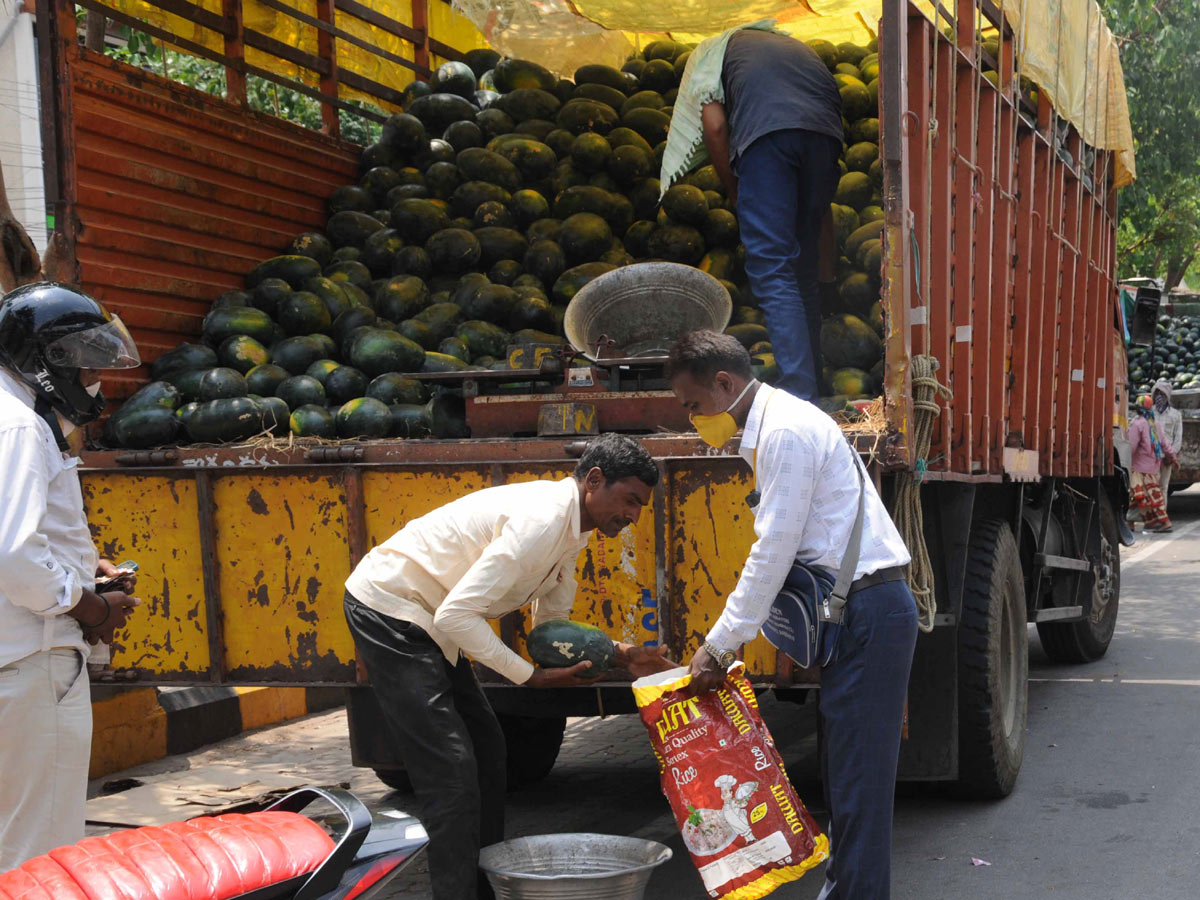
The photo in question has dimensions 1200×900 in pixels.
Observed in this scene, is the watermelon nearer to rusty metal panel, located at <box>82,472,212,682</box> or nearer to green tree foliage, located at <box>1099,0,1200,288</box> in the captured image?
rusty metal panel, located at <box>82,472,212,682</box>

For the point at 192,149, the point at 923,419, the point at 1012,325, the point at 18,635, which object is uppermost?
the point at 192,149

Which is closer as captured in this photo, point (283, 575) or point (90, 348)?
point (90, 348)

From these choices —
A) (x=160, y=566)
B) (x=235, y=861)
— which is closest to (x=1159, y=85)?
(x=160, y=566)

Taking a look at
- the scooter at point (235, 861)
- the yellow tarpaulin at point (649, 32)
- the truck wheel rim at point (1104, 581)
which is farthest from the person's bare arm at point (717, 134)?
the truck wheel rim at point (1104, 581)

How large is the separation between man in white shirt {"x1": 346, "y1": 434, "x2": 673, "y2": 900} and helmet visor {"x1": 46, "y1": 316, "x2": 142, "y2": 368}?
→ 1.06 metres

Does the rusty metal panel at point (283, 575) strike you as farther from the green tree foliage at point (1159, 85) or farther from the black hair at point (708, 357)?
the green tree foliage at point (1159, 85)

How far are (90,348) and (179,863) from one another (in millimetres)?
1444

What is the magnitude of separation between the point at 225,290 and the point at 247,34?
6.71 ft

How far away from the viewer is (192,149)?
21.2 feet

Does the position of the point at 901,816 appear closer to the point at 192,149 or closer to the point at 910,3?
the point at 910,3

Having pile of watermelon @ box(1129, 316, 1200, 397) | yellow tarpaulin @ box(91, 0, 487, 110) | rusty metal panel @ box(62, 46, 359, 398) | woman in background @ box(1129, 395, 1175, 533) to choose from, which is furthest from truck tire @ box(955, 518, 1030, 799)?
pile of watermelon @ box(1129, 316, 1200, 397)

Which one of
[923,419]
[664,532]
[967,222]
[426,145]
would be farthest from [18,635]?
[426,145]

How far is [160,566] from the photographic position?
4762 mm

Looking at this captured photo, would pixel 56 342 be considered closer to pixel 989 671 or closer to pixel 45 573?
pixel 45 573
